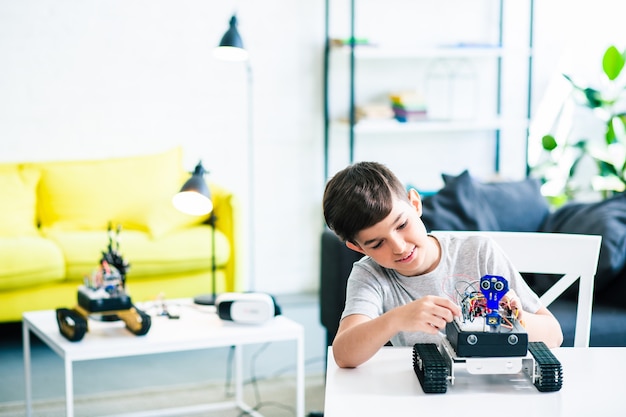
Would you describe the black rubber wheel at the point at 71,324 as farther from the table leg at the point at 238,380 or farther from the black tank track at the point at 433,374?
the black tank track at the point at 433,374

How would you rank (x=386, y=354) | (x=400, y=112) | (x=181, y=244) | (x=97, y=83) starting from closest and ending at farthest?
1. (x=386, y=354)
2. (x=181, y=244)
3. (x=97, y=83)
4. (x=400, y=112)

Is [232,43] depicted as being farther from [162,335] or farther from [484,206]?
[162,335]

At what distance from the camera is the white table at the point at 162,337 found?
2.29m

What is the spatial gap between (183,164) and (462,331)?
132 inches

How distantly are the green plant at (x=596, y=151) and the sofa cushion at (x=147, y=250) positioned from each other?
1.96 m

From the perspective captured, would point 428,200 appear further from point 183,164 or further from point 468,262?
point 183,164

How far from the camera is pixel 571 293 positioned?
2918mm

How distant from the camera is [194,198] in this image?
255 cm

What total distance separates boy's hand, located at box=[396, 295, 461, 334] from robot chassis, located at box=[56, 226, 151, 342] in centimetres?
120

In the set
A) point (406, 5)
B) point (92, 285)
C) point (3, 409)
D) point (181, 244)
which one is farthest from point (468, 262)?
point (406, 5)

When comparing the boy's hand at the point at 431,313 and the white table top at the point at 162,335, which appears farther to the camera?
the white table top at the point at 162,335

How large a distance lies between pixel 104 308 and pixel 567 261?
50.6 inches

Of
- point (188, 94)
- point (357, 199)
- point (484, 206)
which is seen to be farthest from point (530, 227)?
point (188, 94)

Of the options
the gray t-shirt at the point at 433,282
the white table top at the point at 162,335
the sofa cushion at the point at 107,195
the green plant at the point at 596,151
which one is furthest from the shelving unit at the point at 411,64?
the gray t-shirt at the point at 433,282
